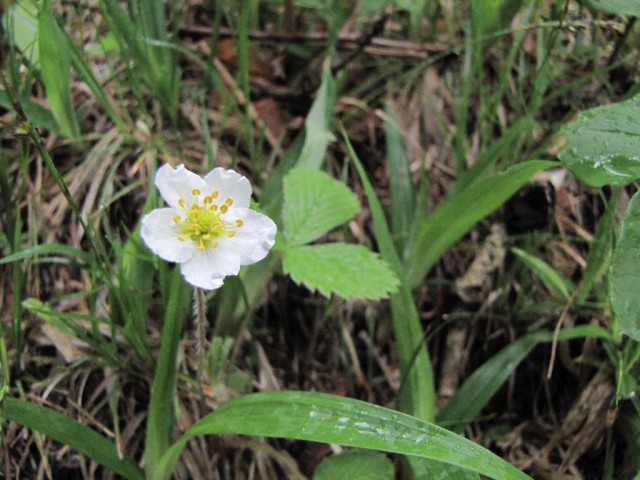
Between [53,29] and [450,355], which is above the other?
[53,29]

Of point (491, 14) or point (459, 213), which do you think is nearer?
point (459, 213)

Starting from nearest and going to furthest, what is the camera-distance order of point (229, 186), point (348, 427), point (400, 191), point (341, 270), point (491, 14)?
1. point (348, 427)
2. point (229, 186)
3. point (341, 270)
4. point (491, 14)
5. point (400, 191)

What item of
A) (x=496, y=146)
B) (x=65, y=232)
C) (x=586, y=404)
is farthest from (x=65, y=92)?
(x=586, y=404)

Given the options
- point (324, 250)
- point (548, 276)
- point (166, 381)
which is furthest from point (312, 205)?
point (548, 276)

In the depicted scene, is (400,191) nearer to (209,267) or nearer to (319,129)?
(319,129)

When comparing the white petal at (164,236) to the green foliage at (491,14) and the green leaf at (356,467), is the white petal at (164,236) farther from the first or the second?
the green foliage at (491,14)

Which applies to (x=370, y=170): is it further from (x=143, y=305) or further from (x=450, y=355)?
(x=143, y=305)
